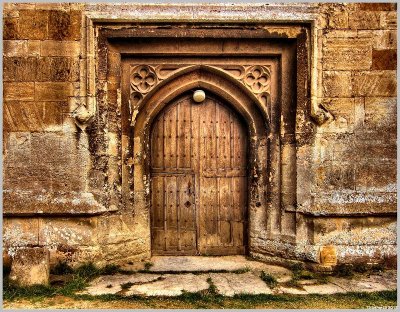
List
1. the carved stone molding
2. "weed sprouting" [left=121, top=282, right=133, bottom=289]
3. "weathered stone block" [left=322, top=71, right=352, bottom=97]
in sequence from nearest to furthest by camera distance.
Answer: "weed sprouting" [left=121, top=282, right=133, bottom=289], "weathered stone block" [left=322, top=71, right=352, bottom=97], the carved stone molding

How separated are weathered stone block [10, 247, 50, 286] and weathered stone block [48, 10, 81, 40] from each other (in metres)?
2.74

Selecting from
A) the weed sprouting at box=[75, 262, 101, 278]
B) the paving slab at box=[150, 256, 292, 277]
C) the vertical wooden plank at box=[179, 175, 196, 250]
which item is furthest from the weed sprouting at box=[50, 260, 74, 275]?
the vertical wooden plank at box=[179, 175, 196, 250]

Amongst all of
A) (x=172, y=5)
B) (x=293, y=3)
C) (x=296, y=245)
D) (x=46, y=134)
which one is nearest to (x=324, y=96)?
(x=293, y=3)

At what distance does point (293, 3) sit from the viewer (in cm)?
459

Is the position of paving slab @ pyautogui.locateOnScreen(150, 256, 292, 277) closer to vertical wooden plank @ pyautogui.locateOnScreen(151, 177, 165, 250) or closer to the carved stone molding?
vertical wooden plank @ pyautogui.locateOnScreen(151, 177, 165, 250)

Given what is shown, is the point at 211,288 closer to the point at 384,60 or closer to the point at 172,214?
the point at 172,214

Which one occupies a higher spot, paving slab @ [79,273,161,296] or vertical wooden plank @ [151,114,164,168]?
vertical wooden plank @ [151,114,164,168]

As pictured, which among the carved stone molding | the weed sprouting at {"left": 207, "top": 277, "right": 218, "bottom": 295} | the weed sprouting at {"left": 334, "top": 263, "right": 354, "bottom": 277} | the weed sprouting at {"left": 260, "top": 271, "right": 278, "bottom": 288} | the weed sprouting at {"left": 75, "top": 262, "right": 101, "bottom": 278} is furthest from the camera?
the carved stone molding

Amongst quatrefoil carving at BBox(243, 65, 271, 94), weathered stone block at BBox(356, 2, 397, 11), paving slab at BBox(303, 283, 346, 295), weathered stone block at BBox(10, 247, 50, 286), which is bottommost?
paving slab at BBox(303, 283, 346, 295)

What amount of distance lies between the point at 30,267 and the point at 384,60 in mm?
5164

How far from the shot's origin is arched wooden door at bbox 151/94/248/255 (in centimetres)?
512

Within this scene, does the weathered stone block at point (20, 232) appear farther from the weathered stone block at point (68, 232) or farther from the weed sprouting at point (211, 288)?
the weed sprouting at point (211, 288)

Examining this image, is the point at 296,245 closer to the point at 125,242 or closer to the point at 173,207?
the point at 173,207

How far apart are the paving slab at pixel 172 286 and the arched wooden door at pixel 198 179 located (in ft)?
2.77
